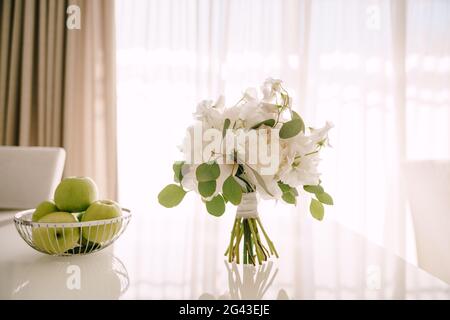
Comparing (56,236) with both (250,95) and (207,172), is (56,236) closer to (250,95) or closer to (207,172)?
(207,172)

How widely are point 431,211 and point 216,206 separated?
93 cm

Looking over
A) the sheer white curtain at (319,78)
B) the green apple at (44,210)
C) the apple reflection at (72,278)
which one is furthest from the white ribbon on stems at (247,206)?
the sheer white curtain at (319,78)

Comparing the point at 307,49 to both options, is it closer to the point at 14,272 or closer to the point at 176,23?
the point at 176,23

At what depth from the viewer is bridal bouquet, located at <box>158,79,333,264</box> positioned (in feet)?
2.02

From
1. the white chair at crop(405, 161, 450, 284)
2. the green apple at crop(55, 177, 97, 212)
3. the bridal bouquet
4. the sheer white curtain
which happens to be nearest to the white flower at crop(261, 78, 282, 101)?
Answer: the bridal bouquet

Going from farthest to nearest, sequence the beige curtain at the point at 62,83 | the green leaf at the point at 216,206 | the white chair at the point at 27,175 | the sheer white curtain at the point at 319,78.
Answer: the sheer white curtain at the point at 319,78 → the beige curtain at the point at 62,83 → the white chair at the point at 27,175 → the green leaf at the point at 216,206

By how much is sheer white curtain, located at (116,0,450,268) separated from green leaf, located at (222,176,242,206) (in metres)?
1.97

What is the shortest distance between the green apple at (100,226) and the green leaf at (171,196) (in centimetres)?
12

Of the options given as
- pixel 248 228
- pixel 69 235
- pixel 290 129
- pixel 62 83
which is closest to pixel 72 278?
pixel 69 235

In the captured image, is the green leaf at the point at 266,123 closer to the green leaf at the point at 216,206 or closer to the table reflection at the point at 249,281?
the green leaf at the point at 216,206

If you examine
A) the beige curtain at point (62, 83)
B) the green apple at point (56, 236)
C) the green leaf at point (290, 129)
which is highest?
the beige curtain at point (62, 83)

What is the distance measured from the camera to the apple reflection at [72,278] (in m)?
0.55

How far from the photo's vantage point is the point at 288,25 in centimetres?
269

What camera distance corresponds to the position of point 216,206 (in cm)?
67
